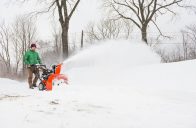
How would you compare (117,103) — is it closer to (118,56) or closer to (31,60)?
(31,60)

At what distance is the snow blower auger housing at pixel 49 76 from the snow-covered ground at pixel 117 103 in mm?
389

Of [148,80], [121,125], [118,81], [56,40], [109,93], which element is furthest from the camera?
[56,40]

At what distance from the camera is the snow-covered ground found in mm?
5309

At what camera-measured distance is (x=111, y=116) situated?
584 centimetres

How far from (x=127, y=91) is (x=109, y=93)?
817 millimetres

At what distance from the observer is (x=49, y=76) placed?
37.4 ft

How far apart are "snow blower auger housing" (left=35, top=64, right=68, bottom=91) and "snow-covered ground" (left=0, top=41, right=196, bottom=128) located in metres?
0.39

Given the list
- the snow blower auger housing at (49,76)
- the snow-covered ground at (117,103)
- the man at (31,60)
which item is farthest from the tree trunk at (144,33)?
the snow blower auger housing at (49,76)

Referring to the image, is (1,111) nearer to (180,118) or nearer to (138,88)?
(180,118)

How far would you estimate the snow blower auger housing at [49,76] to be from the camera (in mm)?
11141

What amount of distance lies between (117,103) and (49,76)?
15.0 feet

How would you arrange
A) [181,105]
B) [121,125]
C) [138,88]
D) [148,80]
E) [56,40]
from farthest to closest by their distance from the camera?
[56,40], [148,80], [138,88], [181,105], [121,125]

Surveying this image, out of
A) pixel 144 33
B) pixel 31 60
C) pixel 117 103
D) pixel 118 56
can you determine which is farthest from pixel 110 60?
pixel 144 33

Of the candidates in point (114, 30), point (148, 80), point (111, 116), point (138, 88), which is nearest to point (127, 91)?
point (138, 88)
